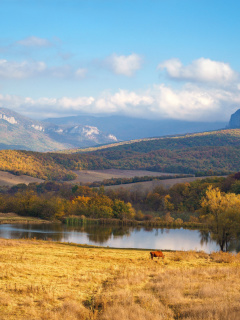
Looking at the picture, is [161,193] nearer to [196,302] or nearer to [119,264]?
[119,264]

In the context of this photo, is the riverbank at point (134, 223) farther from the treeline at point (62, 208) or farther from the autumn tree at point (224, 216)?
the autumn tree at point (224, 216)

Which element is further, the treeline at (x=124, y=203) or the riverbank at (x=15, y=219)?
the treeline at (x=124, y=203)

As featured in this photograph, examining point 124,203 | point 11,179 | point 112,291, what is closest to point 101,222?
point 124,203

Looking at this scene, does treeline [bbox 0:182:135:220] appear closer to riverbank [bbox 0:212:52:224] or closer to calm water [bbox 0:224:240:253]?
riverbank [bbox 0:212:52:224]

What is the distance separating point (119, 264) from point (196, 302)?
33.2 ft

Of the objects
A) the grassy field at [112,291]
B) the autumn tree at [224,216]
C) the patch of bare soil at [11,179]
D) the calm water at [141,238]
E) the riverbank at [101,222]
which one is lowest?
the calm water at [141,238]

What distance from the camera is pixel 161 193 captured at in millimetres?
121562

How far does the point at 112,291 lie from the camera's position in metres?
16.5

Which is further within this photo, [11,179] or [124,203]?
[11,179]

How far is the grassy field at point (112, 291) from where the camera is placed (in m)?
13.6

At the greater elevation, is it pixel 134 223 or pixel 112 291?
pixel 112 291

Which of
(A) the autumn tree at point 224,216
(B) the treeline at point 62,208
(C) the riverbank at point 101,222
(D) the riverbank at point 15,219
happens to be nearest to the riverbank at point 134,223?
(C) the riverbank at point 101,222

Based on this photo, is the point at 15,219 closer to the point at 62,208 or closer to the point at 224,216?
the point at 62,208

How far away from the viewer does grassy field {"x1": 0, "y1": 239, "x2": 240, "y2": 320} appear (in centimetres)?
1360
